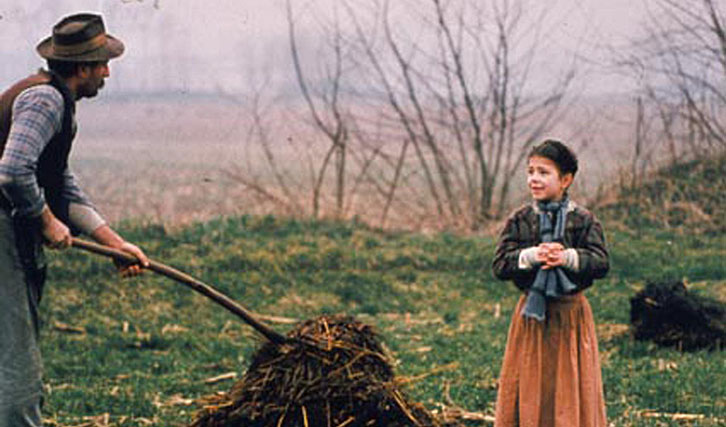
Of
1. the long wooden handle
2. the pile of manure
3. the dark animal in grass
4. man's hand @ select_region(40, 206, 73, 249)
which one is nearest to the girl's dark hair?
the pile of manure

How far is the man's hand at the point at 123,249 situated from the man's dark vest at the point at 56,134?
48 cm

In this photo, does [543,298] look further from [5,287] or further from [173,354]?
[173,354]

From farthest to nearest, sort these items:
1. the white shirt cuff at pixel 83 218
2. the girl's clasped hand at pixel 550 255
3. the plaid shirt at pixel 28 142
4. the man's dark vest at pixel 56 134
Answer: the white shirt cuff at pixel 83 218 → the girl's clasped hand at pixel 550 255 → the man's dark vest at pixel 56 134 → the plaid shirt at pixel 28 142

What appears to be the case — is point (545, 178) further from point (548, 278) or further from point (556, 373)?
point (556, 373)

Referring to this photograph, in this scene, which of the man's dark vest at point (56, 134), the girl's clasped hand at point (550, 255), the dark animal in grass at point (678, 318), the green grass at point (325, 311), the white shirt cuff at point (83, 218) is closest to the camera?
the man's dark vest at point (56, 134)

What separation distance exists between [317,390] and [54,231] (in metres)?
1.45

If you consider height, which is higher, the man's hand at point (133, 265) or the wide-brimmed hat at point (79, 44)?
the wide-brimmed hat at point (79, 44)

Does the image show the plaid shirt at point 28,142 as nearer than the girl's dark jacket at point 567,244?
Yes

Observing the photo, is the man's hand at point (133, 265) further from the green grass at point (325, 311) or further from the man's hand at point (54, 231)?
the green grass at point (325, 311)

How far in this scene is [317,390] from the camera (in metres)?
4.95

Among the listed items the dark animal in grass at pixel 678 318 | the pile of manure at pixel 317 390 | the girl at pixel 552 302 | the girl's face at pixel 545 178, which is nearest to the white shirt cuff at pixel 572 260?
the girl at pixel 552 302

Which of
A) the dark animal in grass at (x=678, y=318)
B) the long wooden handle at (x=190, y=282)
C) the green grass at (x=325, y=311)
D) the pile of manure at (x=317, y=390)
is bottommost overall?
the green grass at (x=325, y=311)

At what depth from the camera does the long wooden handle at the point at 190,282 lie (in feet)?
15.0

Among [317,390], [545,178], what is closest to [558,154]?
[545,178]
